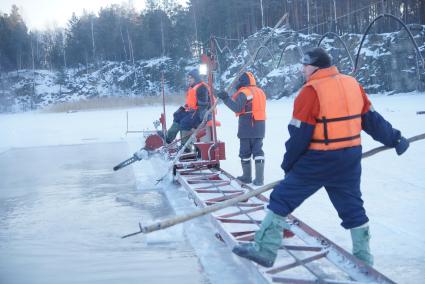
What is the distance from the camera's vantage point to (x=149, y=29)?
167ft

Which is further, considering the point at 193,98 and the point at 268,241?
the point at 193,98

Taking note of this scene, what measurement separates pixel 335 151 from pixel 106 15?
5650 centimetres

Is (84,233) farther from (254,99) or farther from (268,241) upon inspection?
(254,99)

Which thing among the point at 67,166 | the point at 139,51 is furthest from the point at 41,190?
the point at 139,51

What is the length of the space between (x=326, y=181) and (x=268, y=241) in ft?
1.70

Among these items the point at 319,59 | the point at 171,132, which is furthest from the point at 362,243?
the point at 171,132

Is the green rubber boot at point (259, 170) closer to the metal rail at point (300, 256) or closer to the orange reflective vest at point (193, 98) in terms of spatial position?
the metal rail at point (300, 256)

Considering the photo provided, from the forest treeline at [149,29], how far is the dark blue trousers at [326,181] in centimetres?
Result: 3384

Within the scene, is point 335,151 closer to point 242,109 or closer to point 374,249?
point 374,249

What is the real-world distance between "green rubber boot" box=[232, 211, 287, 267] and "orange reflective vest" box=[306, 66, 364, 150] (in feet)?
1.68

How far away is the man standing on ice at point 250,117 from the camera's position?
5.70m

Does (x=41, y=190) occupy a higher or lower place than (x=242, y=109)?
lower

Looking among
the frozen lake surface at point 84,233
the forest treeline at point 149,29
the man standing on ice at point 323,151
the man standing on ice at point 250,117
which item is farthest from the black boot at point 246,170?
the forest treeline at point 149,29

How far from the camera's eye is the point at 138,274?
3354mm
